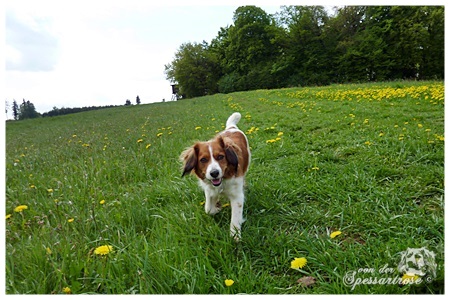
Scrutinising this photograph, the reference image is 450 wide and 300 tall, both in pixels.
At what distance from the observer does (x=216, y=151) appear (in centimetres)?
262

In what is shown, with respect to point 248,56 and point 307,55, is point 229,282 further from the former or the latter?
point 307,55

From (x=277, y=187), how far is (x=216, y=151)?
1096 millimetres

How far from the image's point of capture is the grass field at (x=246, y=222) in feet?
6.15

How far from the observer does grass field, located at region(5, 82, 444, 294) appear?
188cm

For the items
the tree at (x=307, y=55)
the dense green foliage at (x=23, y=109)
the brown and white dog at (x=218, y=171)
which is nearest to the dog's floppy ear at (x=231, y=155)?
the brown and white dog at (x=218, y=171)

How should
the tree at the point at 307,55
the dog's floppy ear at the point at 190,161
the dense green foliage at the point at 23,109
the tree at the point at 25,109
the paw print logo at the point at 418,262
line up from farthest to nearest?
the tree at the point at 307,55 < the tree at the point at 25,109 < the dense green foliage at the point at 23,109 < the dog's floppy ear at the point at 190,161 < the paw print logo at the point at 418,262

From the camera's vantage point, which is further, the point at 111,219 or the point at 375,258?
the point at 111,219

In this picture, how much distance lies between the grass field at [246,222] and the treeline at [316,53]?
12.3 meters

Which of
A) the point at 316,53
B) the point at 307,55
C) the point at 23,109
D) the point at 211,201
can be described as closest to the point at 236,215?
the point at 211,201

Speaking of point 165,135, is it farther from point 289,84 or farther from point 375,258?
point 289,84

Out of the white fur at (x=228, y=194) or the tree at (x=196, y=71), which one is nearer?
the white fur at (x=228, y=194)

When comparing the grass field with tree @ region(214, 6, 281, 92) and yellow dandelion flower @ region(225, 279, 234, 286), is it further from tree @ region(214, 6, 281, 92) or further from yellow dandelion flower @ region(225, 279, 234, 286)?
tree @ region(214, 6, 281, 92)

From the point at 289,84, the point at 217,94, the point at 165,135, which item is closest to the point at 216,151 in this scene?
the point at 165,135

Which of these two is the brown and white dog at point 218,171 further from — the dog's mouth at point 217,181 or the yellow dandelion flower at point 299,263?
the yellow dandelion flower at point 299,263
